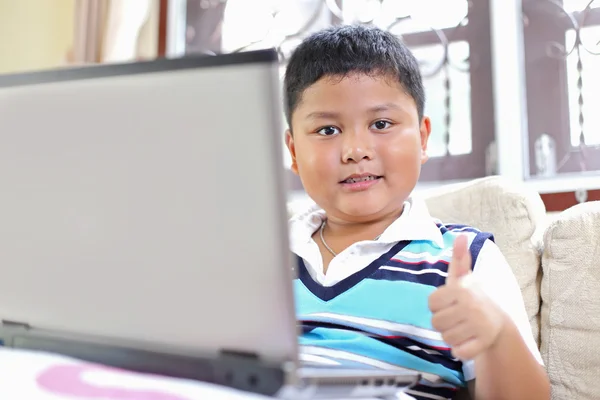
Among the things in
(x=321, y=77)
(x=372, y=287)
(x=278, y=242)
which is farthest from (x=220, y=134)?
(x=321, y=77)

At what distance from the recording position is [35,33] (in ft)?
8.26

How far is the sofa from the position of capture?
1021mm

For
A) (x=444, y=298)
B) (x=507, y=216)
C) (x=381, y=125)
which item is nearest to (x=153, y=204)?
(x=444, y=298)

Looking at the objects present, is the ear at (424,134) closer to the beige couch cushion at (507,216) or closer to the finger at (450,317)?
the beige couch cushion at (507,216)

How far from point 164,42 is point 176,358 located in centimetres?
206

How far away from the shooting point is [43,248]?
546 millimetres

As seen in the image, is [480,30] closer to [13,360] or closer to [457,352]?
[457,352]

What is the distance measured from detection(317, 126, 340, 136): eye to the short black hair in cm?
9

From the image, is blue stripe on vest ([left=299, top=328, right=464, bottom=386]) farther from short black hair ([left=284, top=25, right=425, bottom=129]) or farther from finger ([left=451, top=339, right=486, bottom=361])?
short black hair ([left=284, top=25, right=425, bottom=129])

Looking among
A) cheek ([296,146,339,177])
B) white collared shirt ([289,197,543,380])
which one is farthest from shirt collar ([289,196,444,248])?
cheek ([296,146,339,177])

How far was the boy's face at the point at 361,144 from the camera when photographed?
3.32ft

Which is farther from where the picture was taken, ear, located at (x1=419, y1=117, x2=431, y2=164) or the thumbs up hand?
ear, located at (x1=419, y1=117, x2=431, y2=164)

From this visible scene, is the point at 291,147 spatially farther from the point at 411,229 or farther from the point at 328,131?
the point at 411,229

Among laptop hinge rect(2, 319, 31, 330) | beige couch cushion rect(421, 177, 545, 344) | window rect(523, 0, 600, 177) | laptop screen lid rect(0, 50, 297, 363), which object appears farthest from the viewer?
window rect(523, 0, 600, 177)
